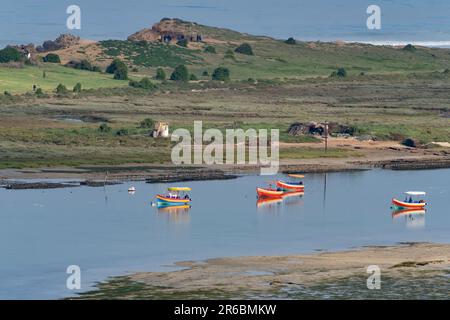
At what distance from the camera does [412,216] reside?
6931cm

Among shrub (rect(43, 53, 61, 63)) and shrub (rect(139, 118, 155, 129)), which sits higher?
shrub (rect(43, 53, 61, 63))

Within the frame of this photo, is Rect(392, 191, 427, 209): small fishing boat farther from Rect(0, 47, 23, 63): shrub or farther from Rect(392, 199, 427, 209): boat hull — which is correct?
Rect(0, 47, 23, 63): shrub

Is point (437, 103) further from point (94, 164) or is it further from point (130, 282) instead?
point (130, 282)

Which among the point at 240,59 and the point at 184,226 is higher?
the point at 240,59

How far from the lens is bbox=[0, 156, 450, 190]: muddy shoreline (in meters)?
76.2

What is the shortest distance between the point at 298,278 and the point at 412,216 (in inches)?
807

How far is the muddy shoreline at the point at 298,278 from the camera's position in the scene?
4712 centimetres

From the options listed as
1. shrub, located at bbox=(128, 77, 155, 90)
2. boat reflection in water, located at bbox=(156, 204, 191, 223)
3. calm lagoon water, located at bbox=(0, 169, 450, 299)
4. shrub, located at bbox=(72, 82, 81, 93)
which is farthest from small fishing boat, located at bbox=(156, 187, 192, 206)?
shrub, located at bbox=(128, 77, 155, 90)

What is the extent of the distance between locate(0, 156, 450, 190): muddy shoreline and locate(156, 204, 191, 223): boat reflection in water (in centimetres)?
657

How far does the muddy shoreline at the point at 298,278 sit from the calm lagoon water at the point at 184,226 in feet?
5.17

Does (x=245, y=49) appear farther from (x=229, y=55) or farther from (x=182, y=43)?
(x=182, y=43)


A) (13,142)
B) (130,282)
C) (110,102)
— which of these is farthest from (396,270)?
(110,102)

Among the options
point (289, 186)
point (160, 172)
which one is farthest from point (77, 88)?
point (289, 186)

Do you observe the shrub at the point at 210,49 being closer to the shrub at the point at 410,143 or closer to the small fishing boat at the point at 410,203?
the shrub at the point at 410,143
